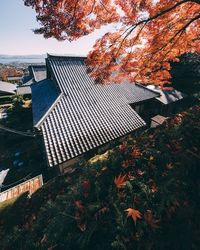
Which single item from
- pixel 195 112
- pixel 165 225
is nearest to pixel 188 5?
pixel 195 112

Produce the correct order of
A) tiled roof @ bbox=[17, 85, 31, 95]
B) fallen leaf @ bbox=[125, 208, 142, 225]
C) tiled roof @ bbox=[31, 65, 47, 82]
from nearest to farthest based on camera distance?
1. fallen leaf @ bbox=[125, 208, 142, 225]
2. tiled roof @ bbox=[17, 85, 31, 95]
3. tiled roof @ bbox=[31, 65, 47, 82]

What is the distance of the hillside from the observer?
319 centimetres

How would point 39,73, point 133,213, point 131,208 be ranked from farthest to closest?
point 39,73, point 131,208, point 133,213

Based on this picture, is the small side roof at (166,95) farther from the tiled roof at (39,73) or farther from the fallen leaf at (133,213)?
the tiled roof at (39,73)

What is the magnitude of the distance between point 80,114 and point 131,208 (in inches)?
313

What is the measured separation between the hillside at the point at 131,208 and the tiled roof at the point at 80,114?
3385mm

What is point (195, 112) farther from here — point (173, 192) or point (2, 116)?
point (2, 116)

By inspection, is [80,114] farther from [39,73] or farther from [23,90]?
[39,73]

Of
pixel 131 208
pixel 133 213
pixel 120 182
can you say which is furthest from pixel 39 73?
pixel 133 213

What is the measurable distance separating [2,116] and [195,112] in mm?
25879

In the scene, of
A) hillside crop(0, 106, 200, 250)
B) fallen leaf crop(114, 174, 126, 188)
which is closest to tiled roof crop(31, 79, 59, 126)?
hillside crop(0, 106, 200, 250)

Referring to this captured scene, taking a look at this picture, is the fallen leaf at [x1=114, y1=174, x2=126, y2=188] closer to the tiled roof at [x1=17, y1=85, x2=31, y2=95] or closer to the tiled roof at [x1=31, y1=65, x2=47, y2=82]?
the tiled roof at [x1=17, y1=85, x2=31, y2=95]

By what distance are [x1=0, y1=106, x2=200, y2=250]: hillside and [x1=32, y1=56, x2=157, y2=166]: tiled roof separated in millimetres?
3385

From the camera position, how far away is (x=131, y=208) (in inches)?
139
